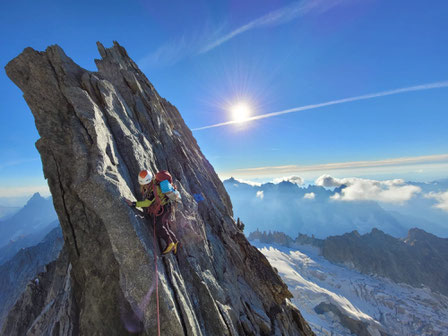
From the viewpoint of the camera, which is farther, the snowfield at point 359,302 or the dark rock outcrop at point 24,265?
the dark rock outcrop at point 24,265

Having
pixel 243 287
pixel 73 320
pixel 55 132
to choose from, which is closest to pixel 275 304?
pixel 243 287

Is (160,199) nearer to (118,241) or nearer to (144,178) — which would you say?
(144,178)

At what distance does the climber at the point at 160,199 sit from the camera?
8414 mm

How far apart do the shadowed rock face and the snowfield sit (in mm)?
90861

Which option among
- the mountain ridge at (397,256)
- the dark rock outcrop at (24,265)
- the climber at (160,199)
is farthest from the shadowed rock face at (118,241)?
the mountain ridge at (397,256)

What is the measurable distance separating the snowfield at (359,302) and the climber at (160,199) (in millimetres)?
98296

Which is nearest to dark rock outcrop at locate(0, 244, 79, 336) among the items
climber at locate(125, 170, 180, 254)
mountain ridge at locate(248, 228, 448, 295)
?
climber at locate(125, 170, 180, 254)

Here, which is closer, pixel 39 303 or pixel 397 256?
A: pixel 39 303

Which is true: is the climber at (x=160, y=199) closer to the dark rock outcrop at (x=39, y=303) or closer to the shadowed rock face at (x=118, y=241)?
the shadowed rock face at (x=118, y=241)

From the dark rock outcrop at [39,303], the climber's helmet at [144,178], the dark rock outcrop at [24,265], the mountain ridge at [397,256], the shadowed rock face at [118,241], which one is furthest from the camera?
the mountain ridge at [397,256]

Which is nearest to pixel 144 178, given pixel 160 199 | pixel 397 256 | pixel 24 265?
pixel 160 199

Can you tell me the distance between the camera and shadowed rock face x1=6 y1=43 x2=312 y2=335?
25.1 feet

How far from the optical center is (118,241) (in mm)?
7668

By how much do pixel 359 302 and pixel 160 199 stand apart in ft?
492
